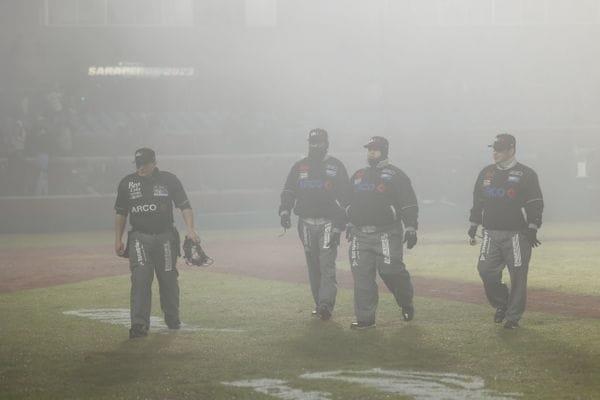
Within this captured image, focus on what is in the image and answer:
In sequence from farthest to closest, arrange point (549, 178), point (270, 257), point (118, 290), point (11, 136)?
point (549, 178), point (11, 136), point (270, 257), point (118, 290)

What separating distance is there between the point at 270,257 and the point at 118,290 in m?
5.03

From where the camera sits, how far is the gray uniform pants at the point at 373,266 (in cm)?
1072

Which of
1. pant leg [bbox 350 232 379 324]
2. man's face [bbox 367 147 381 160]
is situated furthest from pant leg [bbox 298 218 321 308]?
man's face [bbox 367 147 381 160]

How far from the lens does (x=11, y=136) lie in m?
28.7

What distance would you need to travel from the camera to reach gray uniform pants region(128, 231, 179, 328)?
1041 centimetres

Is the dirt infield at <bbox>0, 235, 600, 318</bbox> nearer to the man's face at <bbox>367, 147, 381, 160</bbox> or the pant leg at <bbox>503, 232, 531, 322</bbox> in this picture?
the pant leg at <bbox>503, 232, 531, 322</bbox>

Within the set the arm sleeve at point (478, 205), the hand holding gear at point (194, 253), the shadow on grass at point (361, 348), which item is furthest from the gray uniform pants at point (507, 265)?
the hand holding gear at point (194, 253)

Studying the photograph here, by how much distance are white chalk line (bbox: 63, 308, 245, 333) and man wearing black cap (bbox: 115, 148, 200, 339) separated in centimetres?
43

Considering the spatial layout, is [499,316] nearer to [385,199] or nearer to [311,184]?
[385,199]

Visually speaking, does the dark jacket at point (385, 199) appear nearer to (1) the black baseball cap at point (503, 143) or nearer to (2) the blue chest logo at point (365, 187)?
(2) the blue chest logo at point (365, 187)

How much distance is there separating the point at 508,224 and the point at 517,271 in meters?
0.46

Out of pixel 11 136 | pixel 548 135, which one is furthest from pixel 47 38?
pixel 548 135

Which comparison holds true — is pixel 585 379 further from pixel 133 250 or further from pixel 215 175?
pixel 215 175

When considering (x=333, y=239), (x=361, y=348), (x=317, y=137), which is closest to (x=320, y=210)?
(x=333, y=239)
